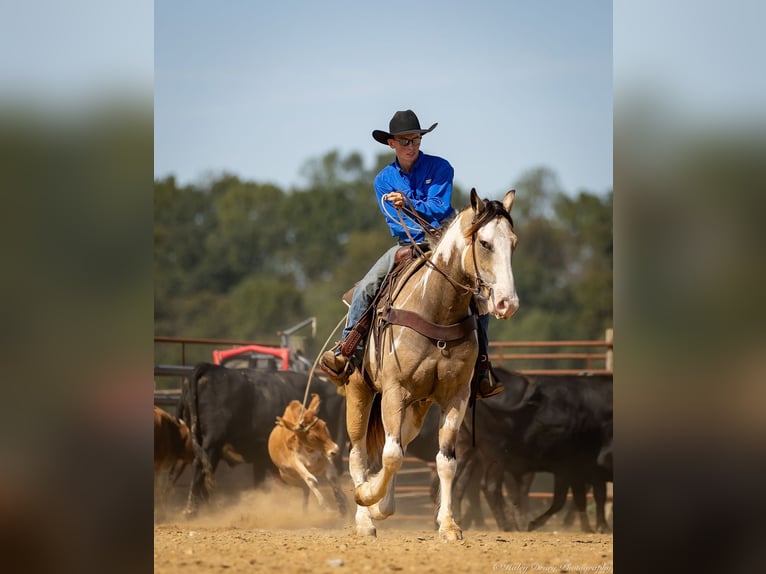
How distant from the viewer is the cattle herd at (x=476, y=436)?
1334 cm

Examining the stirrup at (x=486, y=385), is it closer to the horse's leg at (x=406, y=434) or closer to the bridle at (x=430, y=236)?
the horse's leg at (x=406, y=434)

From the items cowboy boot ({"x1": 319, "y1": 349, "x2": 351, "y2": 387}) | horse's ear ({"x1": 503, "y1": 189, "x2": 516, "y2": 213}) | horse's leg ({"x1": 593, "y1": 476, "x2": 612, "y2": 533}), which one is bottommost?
horse's leg ({"x1": 593, "y1": 476, "x2": 612, "y2": 533})

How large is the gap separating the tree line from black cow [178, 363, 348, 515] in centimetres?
2741

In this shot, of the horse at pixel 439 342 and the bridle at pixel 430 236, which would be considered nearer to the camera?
the bridle at pixel 430 236

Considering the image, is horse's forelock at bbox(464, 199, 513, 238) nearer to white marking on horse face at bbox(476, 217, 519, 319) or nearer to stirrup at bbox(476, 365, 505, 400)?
white marking on horse face at bbox(476, 217, 519, 319)

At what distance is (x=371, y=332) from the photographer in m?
7.35

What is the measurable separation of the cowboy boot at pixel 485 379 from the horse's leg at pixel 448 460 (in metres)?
0.42

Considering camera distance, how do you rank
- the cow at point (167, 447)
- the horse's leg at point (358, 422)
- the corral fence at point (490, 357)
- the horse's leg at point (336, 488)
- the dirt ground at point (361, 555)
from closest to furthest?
1. the dirt ground at point (361, 555)
2. the horse's leg at point (358, 422)
3. the horse's leg at point (336, 488)
4. the cow at point (167, 447)
5. the corral fence at point (490, 357)

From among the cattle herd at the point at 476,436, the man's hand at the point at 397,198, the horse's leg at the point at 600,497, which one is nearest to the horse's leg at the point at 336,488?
the cattle herd at the point at 476,436

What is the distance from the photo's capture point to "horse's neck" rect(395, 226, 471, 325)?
6.76 metres

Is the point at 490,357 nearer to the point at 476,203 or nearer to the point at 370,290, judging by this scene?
the point at 370,290

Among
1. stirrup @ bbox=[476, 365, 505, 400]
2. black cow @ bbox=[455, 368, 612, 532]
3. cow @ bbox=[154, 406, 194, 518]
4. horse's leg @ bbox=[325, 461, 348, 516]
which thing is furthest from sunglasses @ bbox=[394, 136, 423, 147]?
cow @ bbox=[154, 406, 194, 518]
